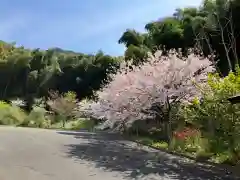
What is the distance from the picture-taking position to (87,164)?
13.3 meters

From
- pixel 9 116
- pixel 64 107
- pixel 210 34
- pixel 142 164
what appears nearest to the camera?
pixel 142 164

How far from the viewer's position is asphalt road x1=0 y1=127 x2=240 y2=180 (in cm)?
1135

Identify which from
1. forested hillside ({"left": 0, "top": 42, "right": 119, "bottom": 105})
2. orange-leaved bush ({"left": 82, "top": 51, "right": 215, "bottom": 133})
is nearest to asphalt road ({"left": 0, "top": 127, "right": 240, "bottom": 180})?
orange-leaved bush ({"left": 82, "top": 51, "right": 215, "bottom": 133})

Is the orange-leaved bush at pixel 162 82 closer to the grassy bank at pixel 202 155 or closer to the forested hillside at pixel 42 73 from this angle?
the grassy bank at pixel 202 155

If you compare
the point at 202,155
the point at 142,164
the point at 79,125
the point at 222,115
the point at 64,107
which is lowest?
the point at 142,164

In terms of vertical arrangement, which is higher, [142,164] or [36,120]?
[36,120]

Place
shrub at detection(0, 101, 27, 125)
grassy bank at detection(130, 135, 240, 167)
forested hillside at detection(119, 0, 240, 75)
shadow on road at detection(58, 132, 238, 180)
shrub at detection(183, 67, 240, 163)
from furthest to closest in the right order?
shrub at detection(0, 101, 27, 125), forested hillside at detection(119, 0, 240, 75), grassy bank at detection(130, 135, 240, 167), shrub at detection(183, 67, 240, 163), shadow on road at detection(58, 132, 238, 180)

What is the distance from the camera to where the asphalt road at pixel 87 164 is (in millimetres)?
11352

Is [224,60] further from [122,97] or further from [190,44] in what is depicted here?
[122,97]

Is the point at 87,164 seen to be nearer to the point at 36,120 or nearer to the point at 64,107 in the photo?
the point at 36,120

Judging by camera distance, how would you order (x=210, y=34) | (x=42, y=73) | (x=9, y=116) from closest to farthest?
(x=210, y=34), (x=9, y=116), (x=42, y=73)

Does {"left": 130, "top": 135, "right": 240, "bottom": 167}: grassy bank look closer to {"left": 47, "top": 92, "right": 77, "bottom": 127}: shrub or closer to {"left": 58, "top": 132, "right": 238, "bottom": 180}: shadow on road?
{"left": 58, "top": 132, "right": 238, "bottom": 180}: shadow on road

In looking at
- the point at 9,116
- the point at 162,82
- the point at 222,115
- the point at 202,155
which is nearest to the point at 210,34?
the point at 162,82

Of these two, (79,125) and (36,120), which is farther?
(79,125)
